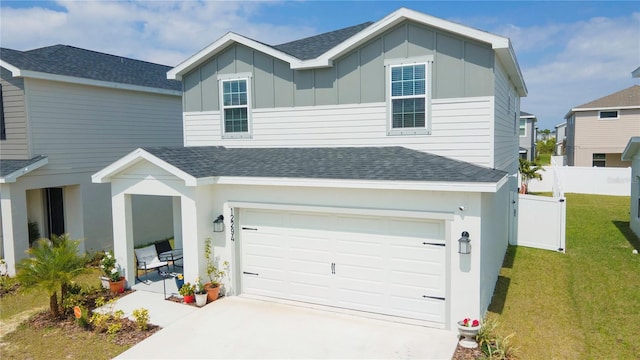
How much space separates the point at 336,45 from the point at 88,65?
1003cm

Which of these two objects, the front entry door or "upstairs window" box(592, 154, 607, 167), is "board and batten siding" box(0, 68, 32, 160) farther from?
"upstairs window" box(592, 154, 607, 167)

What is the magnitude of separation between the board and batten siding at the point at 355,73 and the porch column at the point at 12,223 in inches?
220

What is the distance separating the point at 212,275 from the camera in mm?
10594

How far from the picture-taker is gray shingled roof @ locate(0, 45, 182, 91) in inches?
550

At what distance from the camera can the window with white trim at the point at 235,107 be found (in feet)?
42.5

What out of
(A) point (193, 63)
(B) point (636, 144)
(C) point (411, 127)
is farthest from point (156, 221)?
(B) point (636, 144)

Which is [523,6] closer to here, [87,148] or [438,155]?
[438,155]

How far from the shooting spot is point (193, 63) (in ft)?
43.5

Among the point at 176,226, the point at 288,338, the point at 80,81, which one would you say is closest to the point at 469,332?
the point at 288,338

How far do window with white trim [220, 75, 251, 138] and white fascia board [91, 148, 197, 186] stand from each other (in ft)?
10.7

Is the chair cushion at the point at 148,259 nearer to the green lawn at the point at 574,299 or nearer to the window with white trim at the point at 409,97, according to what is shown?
the window with white trim at the point at 409,97

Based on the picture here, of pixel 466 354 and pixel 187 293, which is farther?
pixel 187 293

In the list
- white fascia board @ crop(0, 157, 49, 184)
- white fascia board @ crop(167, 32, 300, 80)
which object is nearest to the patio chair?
white fascia board @ crop(0, 157, 49, 184)

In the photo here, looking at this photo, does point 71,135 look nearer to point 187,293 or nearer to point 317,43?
point 187,293
